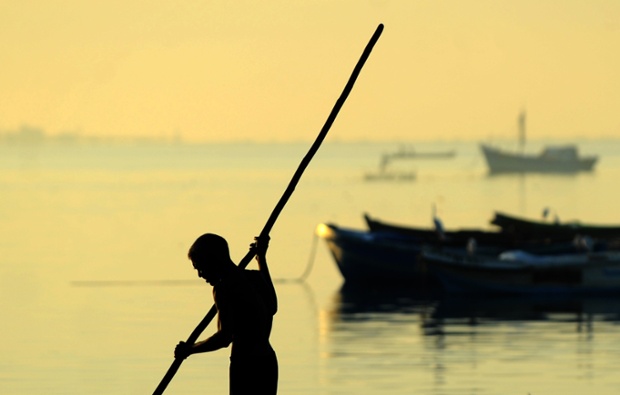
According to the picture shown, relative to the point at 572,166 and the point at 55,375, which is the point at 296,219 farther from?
the point at 572,166

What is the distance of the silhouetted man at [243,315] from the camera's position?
52.1 ft

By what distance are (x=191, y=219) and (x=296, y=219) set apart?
5.29 m

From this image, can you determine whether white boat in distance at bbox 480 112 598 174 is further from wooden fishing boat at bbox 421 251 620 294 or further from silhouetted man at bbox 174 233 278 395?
silhouetted man at bbox 174 233 278 395

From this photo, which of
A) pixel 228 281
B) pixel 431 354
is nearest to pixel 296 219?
pixel 431 354

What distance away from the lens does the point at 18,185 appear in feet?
558

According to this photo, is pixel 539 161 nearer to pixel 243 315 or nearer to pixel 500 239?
pixel 500 239

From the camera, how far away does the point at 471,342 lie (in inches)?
1324

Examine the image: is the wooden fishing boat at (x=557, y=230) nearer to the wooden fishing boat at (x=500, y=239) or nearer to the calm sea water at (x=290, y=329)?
the wooden fishing boat at (x=500, y=239)

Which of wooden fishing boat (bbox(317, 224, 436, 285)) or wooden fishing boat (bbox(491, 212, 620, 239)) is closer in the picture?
wooden fishing boat (bbox(317, 224, 436, 285))

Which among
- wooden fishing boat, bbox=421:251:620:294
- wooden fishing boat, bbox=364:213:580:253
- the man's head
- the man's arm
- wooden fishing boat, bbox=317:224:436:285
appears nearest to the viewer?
the man's head

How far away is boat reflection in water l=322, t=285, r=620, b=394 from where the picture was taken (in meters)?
28.2

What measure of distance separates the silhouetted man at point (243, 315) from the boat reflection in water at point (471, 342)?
11385mm

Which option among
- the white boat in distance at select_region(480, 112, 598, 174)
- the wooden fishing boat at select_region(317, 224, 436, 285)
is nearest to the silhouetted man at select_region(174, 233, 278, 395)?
the wooden fishing boat at select_region(317, 224, 436, 285)

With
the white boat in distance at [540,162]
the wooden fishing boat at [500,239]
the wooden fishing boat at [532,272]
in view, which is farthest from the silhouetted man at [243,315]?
the white boat in distance at [540,162]
